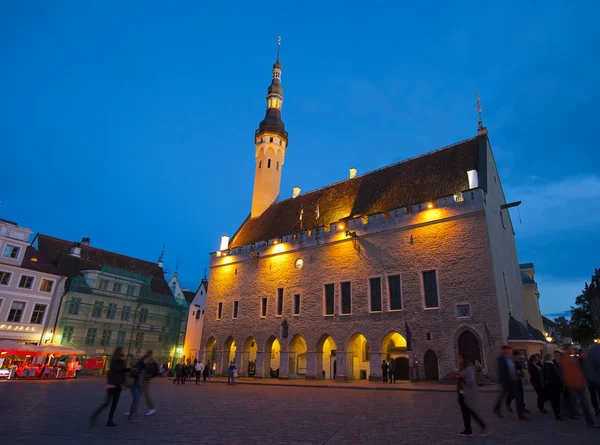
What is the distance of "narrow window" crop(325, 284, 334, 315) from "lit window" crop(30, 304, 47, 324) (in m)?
23.4

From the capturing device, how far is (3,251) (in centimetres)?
2923

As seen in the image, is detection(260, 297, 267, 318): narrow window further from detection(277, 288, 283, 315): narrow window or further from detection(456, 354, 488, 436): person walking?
detection(456, 354, 488, 436): person walking

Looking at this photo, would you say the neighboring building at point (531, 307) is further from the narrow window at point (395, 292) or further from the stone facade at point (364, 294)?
the narrow window at point (395, 292)

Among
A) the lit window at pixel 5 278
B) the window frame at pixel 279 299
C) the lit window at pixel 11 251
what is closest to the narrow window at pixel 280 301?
the window frame at pixel 279 299

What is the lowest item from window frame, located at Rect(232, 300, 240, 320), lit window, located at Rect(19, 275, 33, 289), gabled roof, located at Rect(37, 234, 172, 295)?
window frame, located at Rect(232, 300, 240, 320)

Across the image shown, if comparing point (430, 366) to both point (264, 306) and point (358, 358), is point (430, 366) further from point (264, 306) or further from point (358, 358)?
point (264, 306)

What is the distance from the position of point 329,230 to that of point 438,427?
68.1 feet

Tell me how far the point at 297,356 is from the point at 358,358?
493 centimetres

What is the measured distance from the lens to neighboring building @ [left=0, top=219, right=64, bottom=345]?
28.8m

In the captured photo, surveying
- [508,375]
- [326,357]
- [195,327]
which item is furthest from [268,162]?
[508,375]

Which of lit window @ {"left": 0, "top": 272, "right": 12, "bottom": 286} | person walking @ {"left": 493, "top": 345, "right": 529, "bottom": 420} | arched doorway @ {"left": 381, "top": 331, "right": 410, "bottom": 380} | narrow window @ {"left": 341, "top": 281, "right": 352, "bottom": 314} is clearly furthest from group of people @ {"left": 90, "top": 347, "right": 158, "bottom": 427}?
lit window @ {"left": 0, "top": 272, "right": 12, "bottom": 286}

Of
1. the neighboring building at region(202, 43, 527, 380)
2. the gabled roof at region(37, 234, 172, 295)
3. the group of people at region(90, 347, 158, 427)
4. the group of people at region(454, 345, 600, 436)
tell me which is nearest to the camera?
the group of people at region(454, 345, 600, 436)

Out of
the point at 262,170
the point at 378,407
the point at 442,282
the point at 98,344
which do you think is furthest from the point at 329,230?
the point at 98,344

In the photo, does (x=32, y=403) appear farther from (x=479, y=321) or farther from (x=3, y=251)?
(x=3, y=251)
